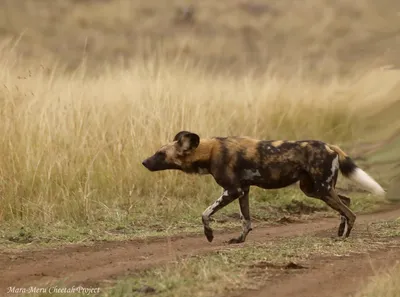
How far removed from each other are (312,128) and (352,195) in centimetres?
283

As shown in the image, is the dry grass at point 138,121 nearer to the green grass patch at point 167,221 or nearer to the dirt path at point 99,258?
the green grass patch at point 167,221

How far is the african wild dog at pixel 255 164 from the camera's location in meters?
7.66

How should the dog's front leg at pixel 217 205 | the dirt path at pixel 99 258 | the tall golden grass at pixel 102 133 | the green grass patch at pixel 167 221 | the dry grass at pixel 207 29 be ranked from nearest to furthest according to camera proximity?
the dirt path at pixel 99 258
the dog's front leg at pixel 217 205
the green grass patch at pixel 167 221
the tall golden grass at pixel 102 133
the dry grass at pixel 207 29

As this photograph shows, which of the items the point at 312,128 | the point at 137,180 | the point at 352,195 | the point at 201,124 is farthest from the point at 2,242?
the point at 312,128

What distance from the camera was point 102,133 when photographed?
986cm

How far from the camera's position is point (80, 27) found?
3372 centimetres

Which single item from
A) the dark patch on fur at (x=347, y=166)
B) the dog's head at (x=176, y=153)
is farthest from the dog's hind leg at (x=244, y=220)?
the dark patch on fur at (x=347, y=166)

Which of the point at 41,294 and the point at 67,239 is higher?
the point at 41,294

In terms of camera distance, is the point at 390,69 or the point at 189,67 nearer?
the point at 189,67

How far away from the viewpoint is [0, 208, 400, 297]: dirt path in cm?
635

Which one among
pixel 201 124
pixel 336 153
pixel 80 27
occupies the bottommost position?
pixel 80 27

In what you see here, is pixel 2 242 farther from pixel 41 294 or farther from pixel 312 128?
pixel 312 128

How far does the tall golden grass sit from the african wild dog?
1.43m

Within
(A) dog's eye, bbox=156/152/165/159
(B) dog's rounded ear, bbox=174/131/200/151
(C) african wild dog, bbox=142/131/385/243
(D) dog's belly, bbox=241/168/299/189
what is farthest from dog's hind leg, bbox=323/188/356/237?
(A) dog's eye, bbox=156/152/165/159
